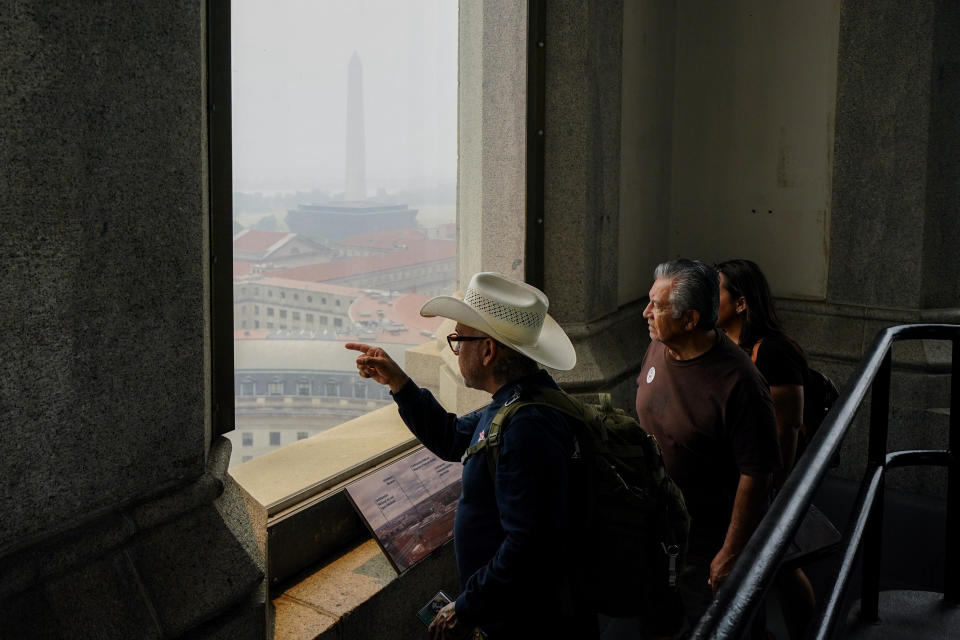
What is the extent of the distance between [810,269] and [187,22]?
430cm

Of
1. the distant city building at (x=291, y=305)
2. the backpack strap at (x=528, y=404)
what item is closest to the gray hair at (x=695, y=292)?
the backpack strap at (x=528, y=404)

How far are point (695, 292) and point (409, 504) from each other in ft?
4.57

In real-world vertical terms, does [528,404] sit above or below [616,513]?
above

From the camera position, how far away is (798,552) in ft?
10.5

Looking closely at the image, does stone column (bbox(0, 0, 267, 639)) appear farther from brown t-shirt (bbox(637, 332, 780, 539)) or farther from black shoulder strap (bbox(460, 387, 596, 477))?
brown t-shirt (bbox(637, 332, 780, 539))

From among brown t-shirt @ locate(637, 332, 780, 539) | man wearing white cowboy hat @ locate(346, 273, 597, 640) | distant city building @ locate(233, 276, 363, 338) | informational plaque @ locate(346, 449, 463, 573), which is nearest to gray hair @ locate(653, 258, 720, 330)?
brown t-shirt @ locate(637, 332, 780, 539)

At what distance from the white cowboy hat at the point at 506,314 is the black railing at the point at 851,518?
0.82 meters

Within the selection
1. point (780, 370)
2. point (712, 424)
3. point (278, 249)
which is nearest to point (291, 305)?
point (278, 249)

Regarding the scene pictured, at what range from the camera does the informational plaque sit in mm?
3336

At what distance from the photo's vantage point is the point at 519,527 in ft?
7.28

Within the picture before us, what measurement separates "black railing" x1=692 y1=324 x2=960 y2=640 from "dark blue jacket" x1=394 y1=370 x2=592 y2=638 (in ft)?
2.28

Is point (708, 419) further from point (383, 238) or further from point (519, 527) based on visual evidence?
point (383, 238)

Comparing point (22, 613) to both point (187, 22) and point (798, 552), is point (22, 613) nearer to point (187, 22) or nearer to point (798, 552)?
point (187, 22)

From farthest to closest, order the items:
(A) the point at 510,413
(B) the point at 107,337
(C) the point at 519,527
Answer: (A) the point at 510,413, (C) the point at 519,527, (B) the point at 107,337
